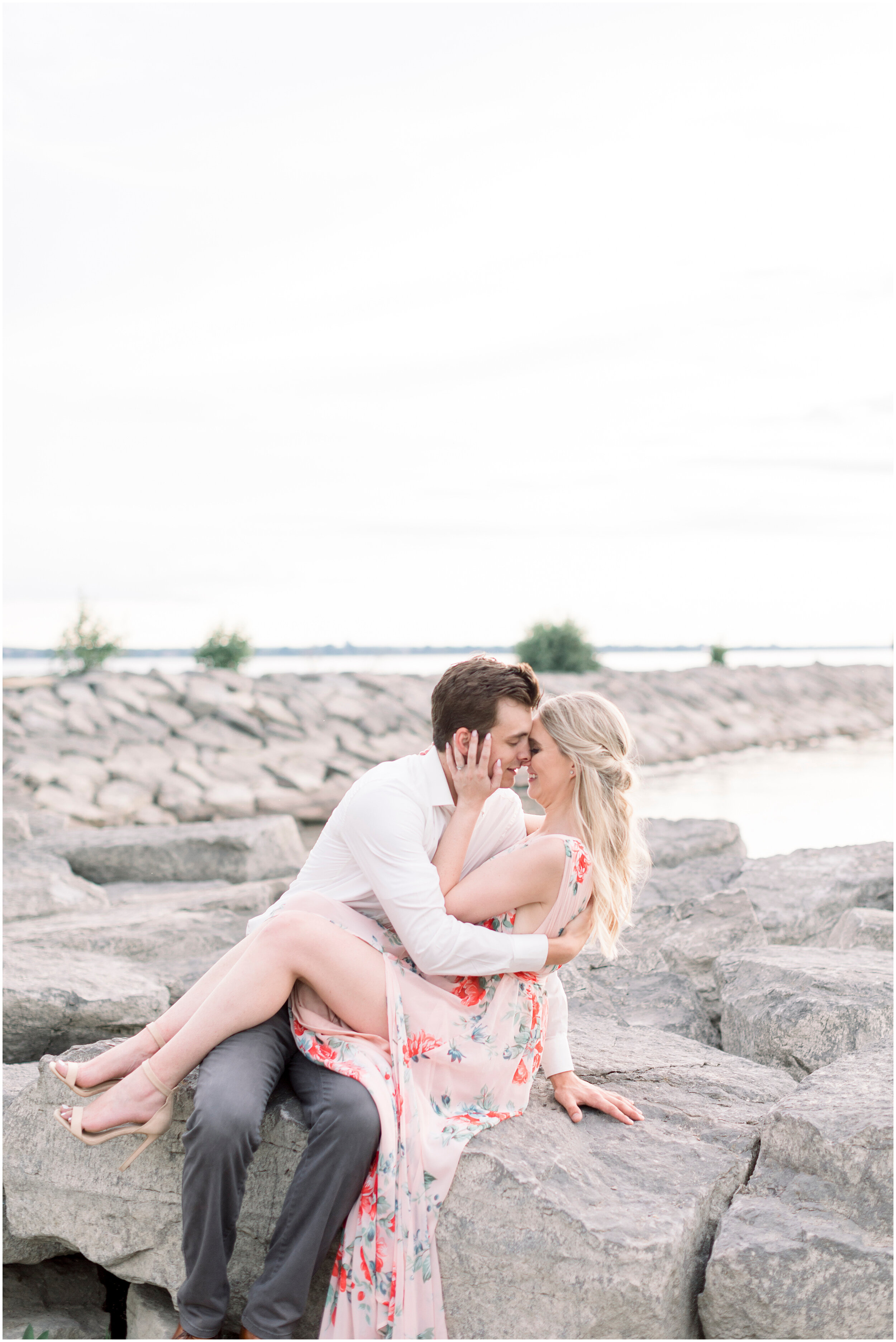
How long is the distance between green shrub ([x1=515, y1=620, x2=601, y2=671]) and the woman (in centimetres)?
1289

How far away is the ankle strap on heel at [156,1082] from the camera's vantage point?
2414 mm

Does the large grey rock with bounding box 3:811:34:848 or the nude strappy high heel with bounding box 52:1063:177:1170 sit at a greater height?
the nude strappy high heel with bounding box 52:1063:177:1170

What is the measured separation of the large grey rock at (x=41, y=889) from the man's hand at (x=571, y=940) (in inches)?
128

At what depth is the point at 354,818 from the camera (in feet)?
8.61

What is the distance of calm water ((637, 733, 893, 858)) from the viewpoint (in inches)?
305

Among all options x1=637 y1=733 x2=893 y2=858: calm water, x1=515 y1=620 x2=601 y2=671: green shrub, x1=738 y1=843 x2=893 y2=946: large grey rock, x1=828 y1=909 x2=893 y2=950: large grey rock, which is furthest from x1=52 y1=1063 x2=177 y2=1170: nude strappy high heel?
x1=515 y1=620 x2=601 y2=671: green shrub

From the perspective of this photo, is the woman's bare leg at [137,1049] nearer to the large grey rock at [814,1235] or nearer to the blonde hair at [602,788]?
the blonde hair at [602,788]

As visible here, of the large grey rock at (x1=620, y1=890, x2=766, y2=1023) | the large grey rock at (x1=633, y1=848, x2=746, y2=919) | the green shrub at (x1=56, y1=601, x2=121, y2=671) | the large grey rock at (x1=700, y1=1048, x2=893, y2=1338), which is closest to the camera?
the large grey rock at (x1=700, y1=1048, x2=893, y2=1338)

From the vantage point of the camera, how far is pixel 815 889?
484 centimetres

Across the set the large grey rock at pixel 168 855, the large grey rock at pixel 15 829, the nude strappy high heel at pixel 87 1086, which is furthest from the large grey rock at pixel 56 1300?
the large grey rock at pixel 15 829

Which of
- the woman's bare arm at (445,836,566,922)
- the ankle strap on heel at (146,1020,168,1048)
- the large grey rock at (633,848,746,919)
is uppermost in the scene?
the woman's bare arm at (445,836,566,922)

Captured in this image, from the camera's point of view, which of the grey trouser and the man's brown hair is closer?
the grey trouser

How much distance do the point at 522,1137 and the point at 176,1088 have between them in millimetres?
832

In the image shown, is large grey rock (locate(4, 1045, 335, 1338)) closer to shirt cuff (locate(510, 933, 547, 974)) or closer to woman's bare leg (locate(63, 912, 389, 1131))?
woman's bare leg (locate(63, 912, 389, 1131))
